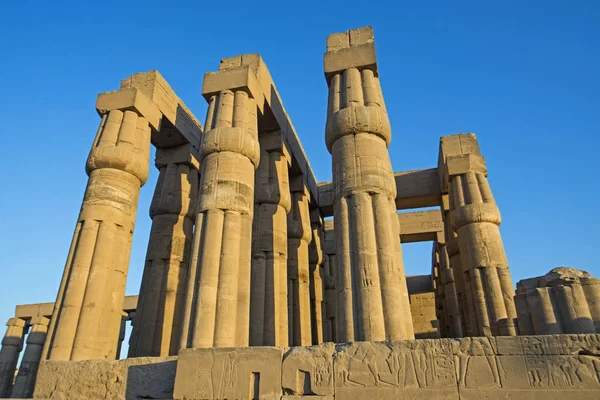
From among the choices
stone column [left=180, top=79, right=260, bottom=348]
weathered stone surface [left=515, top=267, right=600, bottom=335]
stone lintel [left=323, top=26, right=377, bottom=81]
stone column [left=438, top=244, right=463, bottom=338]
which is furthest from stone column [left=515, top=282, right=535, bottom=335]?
stone column [left=438, top=244, right=463, bottom=338]

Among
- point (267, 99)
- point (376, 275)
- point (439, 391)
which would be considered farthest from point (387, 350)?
point (267, 99)

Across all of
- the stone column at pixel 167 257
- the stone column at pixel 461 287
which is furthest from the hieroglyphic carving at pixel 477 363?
the stone column at pixel 461 287

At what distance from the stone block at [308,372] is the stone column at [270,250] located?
6154 millimetres

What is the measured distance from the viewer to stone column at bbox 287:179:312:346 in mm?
15227

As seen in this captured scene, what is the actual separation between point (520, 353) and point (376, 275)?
12.2 feet

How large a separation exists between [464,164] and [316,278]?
784 centimetres

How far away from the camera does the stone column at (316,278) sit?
17562mm

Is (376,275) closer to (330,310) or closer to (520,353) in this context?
(520,353)

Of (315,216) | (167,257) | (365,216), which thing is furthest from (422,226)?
(167,257)

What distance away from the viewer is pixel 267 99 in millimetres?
13836

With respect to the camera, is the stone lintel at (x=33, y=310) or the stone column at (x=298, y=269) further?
the stone lintel at (x=33, y=310)

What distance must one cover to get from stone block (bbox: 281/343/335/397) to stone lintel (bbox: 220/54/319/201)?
8.90 meters

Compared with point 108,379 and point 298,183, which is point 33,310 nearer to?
point 298,183

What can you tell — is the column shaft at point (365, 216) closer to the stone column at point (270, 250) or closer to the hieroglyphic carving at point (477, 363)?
the hieroglyphic carving at point (477, 363)
